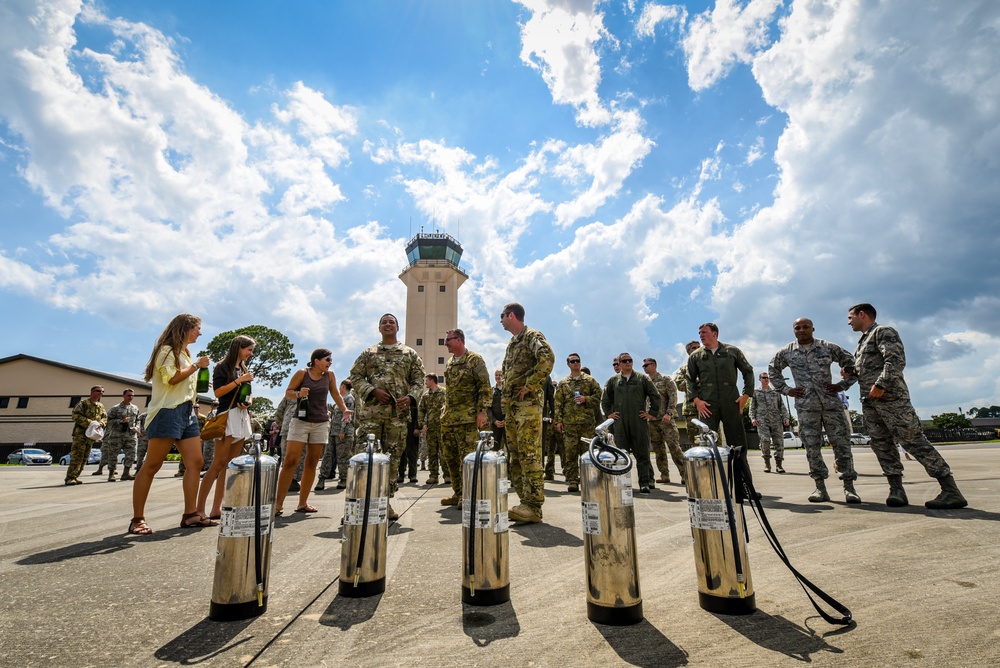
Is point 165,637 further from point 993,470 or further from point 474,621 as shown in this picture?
point 993,470

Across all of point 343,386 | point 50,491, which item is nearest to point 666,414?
point 343,386

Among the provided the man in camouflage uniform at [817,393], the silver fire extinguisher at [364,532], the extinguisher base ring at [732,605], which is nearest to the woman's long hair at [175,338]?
the silver fire extinguisher at [364,532]

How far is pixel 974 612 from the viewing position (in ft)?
7.05

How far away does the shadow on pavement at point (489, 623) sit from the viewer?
2.07m

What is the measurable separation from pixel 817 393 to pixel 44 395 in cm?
6070

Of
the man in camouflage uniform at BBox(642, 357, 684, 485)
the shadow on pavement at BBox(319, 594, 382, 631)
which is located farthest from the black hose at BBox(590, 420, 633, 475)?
the man in camouflage uniform at BBox(642, 357, 684, 485)

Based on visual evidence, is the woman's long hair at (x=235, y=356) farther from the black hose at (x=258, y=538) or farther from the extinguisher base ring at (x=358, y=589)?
the extinguisher base ring at (x=358, y=589)

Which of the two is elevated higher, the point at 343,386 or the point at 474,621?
the point at 343,386

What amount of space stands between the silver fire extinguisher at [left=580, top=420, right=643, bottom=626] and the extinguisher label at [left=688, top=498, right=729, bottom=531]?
0.38 m

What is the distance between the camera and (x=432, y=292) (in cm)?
6300

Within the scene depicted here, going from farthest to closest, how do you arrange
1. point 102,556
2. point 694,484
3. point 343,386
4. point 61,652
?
point 343,386 → point 102,556 → point 694,484 → point 61,652

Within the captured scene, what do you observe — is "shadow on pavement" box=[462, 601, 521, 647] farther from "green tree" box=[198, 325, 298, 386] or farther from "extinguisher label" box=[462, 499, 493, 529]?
"green tree" box=[198, 325, 298, 386]

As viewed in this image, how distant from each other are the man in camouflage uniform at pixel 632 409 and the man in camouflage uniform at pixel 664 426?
28.9 inches

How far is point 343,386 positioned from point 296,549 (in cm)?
675
